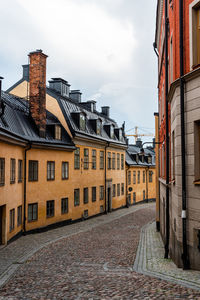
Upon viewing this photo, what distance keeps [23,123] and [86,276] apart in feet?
46.6

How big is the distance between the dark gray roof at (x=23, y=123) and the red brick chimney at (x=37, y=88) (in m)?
0.58

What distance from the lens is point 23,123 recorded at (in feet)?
77.0

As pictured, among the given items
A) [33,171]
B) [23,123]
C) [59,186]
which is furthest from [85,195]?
[23,123]

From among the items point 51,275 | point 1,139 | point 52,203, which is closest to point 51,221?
point 52,203

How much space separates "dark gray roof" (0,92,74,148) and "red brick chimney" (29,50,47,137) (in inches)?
22.7

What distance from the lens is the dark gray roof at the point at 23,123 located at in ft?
70.1

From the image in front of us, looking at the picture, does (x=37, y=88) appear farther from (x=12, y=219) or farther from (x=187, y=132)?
(x=187, y=132)

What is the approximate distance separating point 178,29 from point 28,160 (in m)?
13.6

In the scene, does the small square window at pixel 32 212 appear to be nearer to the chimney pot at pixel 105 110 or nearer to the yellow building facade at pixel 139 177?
the yellow building facade at pixel 139 177

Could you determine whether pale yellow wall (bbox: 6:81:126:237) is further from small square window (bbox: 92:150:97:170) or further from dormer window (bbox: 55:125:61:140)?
dormer window (bbox: 55:125:61:140)

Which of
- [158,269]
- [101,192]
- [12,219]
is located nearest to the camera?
[158,269]

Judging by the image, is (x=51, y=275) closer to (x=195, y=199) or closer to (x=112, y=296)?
(x=112, y=296)

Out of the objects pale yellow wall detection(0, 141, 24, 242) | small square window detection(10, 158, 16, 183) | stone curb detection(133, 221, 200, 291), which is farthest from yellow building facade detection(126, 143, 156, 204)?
stone curb detection(133, 221, 200, 291)

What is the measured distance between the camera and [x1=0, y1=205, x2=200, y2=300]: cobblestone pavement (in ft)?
30.5
